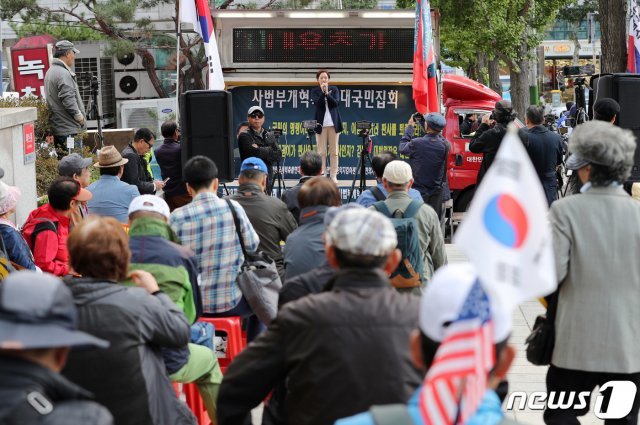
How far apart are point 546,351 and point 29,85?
22.7 m

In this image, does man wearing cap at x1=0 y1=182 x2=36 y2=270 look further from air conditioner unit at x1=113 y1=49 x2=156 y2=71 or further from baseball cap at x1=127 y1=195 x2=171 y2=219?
air conditioner unit at x1=113 y1=49 x2=156 y2=71

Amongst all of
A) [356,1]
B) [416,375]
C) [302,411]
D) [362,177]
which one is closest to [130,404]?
[302,411]

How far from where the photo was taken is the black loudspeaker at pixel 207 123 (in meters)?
11.7

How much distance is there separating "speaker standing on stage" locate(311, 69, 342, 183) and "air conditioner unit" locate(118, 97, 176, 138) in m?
15.8

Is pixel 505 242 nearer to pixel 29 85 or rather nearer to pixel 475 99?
pixel 475 99

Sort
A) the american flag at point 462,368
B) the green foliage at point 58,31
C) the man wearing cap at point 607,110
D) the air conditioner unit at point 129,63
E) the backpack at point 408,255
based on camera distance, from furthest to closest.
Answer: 1. the green foliage at point 58,31
2. the air conditioner unit at point 129,63
3. the man wearing cap at point 607,110
4. the backpack at point 408,255
5. the american flag at point 462,368

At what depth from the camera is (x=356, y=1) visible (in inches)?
1652

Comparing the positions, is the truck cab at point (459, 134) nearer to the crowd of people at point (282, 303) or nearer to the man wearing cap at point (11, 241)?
the crowd of people at point (282, 303)

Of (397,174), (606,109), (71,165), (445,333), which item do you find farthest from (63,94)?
(445,333)

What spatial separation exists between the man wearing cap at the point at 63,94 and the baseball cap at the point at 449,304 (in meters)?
11.0

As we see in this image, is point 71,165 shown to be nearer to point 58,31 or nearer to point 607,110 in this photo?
point 607,110

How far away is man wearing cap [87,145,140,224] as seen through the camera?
8.63 meters

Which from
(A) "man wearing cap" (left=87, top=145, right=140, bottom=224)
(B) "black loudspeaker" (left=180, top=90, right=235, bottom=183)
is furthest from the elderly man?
(B) "black loudspeaker" (left=180, top=90, right=235, bottom=183)

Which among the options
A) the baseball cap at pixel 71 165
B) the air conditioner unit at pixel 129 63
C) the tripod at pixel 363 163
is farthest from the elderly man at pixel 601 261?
the air conditioner unit at pixel 129 63
